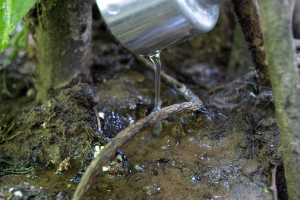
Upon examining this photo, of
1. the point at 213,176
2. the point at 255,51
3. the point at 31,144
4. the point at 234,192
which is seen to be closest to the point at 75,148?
the point at 31,144

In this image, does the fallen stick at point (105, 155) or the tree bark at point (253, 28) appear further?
the tree bark at point (253, 28)

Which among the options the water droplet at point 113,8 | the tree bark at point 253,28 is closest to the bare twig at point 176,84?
the tree bark at point 253,28

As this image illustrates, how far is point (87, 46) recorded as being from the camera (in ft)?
6.11

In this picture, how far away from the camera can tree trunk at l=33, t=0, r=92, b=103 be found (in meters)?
1.64

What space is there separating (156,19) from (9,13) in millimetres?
754

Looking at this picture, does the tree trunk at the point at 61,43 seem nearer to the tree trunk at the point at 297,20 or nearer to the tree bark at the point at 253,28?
the tree bark at the point at 253,28

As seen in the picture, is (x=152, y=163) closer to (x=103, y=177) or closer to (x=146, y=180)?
(x=146, y=180)

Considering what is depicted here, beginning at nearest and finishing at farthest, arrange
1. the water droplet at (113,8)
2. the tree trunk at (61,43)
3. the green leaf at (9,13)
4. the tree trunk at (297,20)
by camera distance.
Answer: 1. the water droplet at (113,8)
2. the green leaf at (9,13)
3. the tree trunk at (61,43)
4. the tree trunk at (297,20)

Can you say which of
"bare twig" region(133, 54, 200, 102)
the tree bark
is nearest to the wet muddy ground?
"bare twig" region(133, 54, 200, 102)

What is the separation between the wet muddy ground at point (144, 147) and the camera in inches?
48.7

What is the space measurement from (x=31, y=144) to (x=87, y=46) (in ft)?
2.67

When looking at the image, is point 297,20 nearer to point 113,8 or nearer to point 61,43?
point 113,8

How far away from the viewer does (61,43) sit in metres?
1.72

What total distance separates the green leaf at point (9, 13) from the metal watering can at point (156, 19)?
0.42 m
